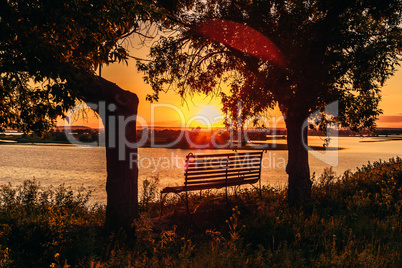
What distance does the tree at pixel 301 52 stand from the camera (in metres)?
7.50

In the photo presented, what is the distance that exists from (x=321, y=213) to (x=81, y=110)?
5943mm

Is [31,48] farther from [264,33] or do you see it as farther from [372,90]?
[372,90]

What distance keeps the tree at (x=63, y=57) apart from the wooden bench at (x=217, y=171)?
1149 millimetres

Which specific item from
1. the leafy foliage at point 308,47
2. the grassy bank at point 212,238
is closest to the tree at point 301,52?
the leafy foliage at point 308,47

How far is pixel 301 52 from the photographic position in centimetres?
779

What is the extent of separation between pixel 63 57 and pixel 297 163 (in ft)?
21.3

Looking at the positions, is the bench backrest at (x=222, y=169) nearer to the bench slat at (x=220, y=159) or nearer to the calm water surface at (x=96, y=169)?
the bench slat at (x=220, y=159)

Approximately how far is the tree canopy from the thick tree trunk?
3.03ft

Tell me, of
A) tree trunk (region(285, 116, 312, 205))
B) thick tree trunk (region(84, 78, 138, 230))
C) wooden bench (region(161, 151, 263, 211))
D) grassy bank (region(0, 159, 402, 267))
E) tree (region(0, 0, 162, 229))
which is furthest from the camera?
tree trunk (region(285, 116, 312, 205))

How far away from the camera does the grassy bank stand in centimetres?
400

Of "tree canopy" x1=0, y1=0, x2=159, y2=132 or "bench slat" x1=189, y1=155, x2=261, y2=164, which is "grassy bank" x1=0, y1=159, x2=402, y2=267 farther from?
"tree canopy" x1=0, y1=0, x2=159, y2=132

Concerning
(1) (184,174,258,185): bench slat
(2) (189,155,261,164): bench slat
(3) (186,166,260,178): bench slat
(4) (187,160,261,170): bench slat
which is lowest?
(1) (184,174,258,185): bench slat

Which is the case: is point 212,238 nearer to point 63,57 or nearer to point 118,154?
point 118,154

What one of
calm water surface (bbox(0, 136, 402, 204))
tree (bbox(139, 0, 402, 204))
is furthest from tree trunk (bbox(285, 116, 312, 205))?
calm water surface (bbox(0, 136, 402, 204))
